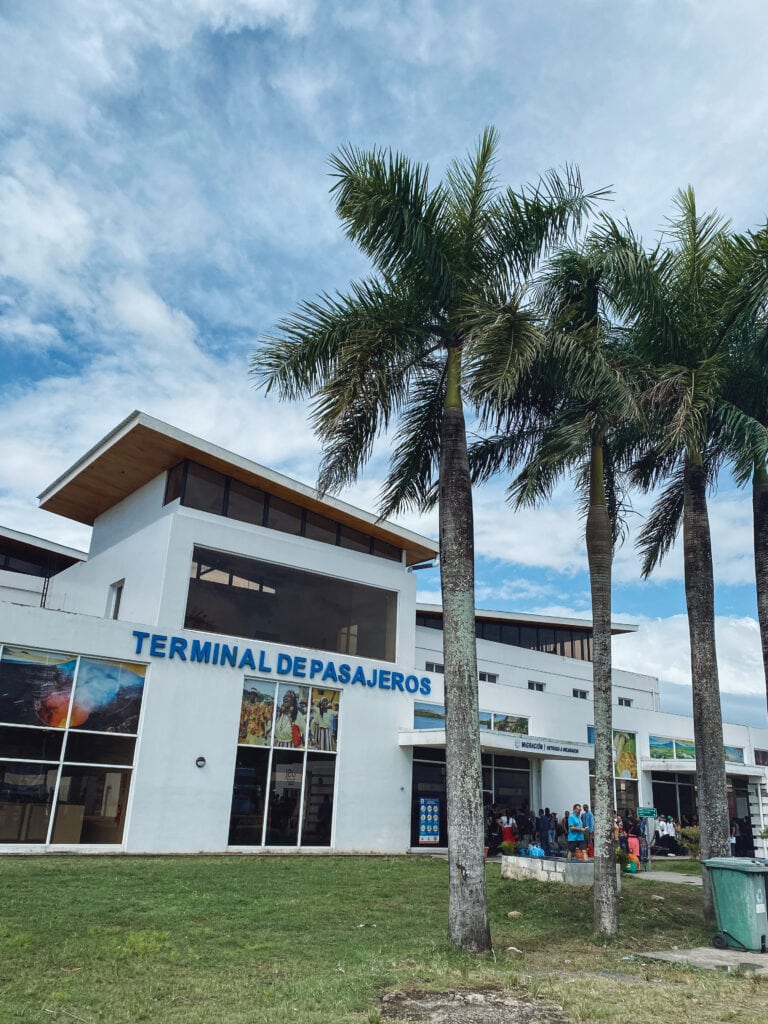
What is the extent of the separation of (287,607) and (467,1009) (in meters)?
15.9

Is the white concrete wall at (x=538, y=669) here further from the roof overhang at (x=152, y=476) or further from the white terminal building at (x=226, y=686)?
the roof overhang at (x=152, y=476)

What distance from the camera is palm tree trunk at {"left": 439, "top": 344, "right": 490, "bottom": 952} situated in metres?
9.11

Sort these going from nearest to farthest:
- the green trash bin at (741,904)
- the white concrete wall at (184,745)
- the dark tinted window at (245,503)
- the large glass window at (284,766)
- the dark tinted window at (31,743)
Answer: the green trash bin at (741,904) < the dark tinted window at (31,743) < the white concrete wall at (184,745) < the large glass window at (284,766) < the dark tinted window at (245,503)

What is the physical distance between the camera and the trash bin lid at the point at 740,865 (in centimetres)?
1002

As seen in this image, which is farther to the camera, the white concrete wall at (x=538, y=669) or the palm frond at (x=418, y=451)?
the white concrete wall at (x=538, y=669)

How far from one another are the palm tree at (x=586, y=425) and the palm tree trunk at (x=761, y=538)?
243cm

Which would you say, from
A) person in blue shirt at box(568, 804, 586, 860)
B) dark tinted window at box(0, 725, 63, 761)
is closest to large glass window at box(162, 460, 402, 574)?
dark tinted window at box(0, 725, 63, 761)

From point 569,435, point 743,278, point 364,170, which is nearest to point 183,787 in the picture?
point 569,435

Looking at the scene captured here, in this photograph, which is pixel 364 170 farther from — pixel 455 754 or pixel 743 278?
pixel 455 754

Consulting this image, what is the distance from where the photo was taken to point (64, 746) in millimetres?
17391

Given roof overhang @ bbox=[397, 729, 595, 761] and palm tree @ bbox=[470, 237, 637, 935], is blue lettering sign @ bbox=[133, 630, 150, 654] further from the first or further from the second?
palm tree @ bbox=[470, 237, 637, 935]

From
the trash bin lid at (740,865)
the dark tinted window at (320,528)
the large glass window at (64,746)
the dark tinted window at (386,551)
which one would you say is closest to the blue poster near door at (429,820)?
the dark tinted window at (386,551)

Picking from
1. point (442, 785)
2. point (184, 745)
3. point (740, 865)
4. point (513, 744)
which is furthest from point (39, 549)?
point (740, 865)

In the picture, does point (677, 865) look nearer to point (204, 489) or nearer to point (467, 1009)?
point (204, 489)
